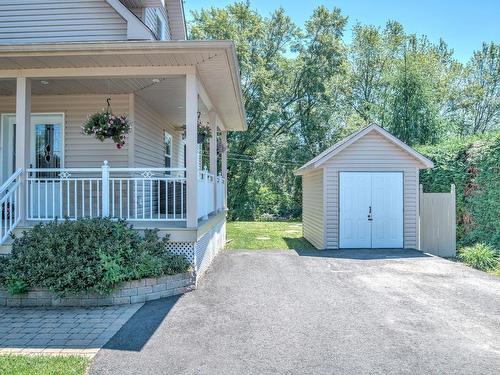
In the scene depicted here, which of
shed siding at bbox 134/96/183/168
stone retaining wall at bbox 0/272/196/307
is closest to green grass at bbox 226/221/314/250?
shed siding at bbox 134/96/183/168

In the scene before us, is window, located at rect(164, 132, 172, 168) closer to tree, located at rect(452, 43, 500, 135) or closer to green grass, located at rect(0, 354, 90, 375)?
green grass, located at rect(0, 354, 90, 375)

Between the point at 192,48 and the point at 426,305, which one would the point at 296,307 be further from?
the point at 192,48

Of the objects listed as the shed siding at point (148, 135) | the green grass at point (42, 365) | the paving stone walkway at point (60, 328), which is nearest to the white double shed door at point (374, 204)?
the shed siding at point (148, 135)

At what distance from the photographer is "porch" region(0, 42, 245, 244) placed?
660 cm

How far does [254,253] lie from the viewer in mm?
10750

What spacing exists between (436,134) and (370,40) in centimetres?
1361

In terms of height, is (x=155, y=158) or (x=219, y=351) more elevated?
(x=155, y=158)

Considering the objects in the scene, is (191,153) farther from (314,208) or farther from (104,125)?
(314,208)

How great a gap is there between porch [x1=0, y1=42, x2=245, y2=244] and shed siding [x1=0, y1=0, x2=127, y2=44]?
1.29 meters

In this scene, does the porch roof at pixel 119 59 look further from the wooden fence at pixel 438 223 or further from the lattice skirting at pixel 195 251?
the wooden fence at pixel 438 223

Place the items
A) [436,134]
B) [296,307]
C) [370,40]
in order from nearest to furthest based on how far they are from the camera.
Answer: [296,307] → [436,134] → [370,40]

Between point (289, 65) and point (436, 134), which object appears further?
point (289, 65)

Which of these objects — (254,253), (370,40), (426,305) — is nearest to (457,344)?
(426,305)

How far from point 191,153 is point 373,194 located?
6.60 meters
